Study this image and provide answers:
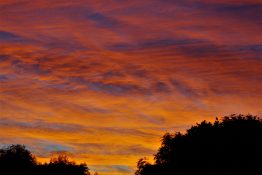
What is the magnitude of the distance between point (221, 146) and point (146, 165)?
3952 centimetres

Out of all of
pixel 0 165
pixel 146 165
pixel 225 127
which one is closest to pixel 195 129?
pixel 225 127

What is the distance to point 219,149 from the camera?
322 ft

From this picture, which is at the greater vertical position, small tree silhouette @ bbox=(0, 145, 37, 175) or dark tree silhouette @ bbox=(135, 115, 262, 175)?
small tree silhouette @ bbox=(0, 145, 37, 175)

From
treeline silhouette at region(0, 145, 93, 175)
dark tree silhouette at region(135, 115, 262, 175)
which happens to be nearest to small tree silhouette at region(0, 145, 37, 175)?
treeline silhouette at region(0, 145, 93, 175)

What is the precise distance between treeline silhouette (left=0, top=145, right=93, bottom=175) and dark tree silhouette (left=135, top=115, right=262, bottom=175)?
67173 mm

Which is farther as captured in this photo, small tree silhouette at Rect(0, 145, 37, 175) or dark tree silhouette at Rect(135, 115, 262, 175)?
small tree silhouette at Rect(0, 145, 37, 175)

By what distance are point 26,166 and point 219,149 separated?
291ft

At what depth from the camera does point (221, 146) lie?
98125 millimetres

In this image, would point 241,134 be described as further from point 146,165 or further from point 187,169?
point 146,165

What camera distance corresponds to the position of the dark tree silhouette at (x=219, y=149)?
3750 inches

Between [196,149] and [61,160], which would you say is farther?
[61,160]

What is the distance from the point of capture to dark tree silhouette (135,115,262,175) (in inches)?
3750

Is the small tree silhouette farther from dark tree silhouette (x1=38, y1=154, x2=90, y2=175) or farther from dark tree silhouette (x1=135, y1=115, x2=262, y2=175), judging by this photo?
dark tree silhouette (x1=135, y1=115, x2=262, y2=175)

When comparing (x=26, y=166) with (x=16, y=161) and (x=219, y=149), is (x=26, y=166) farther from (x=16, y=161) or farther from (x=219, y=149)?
(x=219, y=149)
